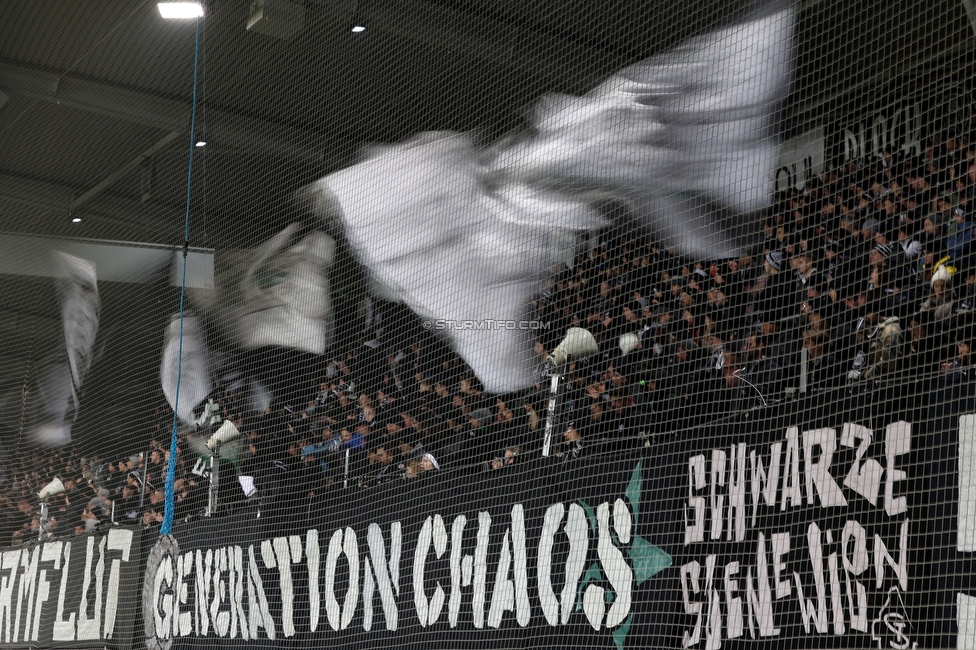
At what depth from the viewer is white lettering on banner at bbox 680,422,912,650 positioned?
8.43 ft

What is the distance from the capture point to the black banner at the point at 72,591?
5.00m

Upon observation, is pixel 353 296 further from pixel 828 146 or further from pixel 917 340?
pixel 917 340

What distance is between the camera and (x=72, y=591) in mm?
5406

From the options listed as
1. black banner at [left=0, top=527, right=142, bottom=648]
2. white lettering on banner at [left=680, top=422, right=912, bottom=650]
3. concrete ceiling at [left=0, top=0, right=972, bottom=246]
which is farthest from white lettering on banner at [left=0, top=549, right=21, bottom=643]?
white lettering on banner at [left=680, top=422, right=912, bottom=650]

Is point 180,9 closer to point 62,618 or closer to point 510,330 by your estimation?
point 510,330

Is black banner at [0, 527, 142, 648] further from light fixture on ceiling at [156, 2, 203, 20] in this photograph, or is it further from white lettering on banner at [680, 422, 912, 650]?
white lettering on banner at [680, 422, 912, 650]

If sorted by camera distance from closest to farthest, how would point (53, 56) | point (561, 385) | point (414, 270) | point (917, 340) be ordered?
point (917, 340) → point (561, 385) → point (414, 270) → point (53, 56)

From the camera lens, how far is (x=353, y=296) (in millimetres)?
4938

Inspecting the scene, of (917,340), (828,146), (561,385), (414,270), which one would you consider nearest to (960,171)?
(828,146)

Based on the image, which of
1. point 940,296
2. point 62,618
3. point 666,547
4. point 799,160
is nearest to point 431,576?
point 666,547

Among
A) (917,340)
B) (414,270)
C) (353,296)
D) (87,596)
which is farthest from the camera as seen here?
(87,596)

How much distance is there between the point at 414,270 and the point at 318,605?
1.40m

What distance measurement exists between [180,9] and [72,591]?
2979 millimetres

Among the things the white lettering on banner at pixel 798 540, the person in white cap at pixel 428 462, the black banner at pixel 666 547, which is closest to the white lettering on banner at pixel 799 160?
the black banner at pixel 666 547
